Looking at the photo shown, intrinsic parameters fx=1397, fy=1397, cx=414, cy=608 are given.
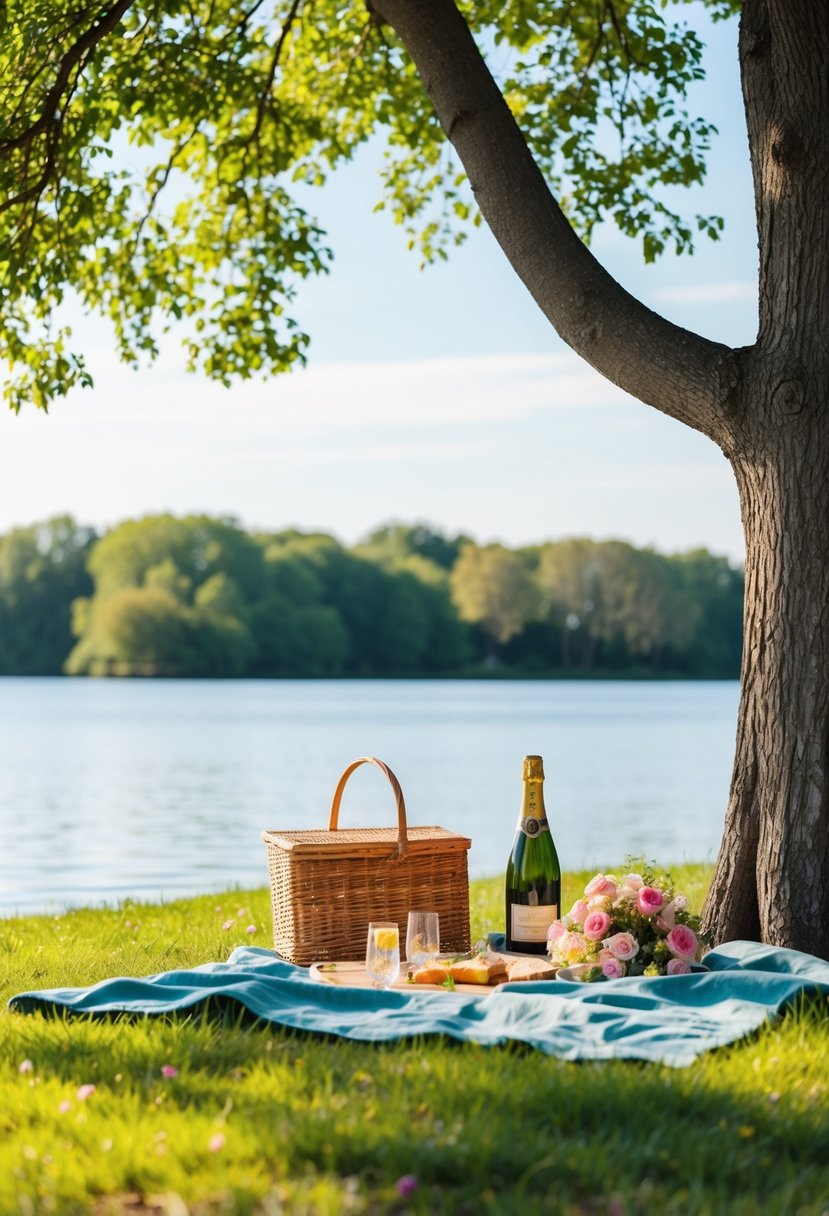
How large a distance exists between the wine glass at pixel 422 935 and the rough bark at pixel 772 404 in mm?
1384

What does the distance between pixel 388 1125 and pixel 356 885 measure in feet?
7.82

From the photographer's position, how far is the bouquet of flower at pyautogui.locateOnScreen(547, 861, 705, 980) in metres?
4.99

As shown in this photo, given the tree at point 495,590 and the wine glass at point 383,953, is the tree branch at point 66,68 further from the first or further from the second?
the tree at point 495,590

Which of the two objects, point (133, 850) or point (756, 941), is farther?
point (133, 850)

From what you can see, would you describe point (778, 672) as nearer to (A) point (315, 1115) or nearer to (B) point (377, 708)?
(A) point (315, 1115)

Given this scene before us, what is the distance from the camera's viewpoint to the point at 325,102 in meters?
10.5

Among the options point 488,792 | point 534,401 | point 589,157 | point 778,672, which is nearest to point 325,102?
point 589,157

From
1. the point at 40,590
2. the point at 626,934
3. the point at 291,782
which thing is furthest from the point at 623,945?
the point at 40,590

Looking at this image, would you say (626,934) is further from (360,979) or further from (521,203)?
(521,203)

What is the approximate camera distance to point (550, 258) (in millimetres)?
6043

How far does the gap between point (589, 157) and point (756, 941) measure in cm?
592

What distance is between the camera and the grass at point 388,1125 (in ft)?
9.68

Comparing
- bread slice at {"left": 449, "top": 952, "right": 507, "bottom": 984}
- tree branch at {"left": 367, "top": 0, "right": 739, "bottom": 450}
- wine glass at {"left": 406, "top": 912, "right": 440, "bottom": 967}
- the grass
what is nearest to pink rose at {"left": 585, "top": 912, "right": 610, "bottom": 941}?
bread slice at {"left": 449, "top": 952, "right": 507, "bottom": 984}

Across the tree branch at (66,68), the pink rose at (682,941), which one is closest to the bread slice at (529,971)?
the pink rose at (682,941)
